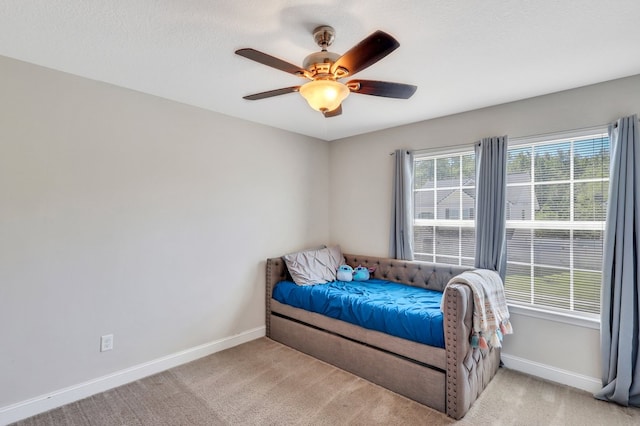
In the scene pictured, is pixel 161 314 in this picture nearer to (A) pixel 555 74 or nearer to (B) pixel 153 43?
(B) pixel 153 43

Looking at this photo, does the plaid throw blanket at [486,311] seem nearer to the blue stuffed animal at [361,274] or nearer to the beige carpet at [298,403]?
the beige carpet at [298,403]

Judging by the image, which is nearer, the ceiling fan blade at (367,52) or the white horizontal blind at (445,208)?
the ceiling fan blade at (367,52)

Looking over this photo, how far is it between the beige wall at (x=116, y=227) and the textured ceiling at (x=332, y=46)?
1.15 feet

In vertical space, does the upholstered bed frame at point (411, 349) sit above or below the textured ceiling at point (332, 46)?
below

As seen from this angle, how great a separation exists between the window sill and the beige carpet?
0.52 metres

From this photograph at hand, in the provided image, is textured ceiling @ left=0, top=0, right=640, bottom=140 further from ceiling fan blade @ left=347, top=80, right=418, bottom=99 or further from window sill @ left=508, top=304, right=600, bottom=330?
window sill @ left=508, top=304, right=600, bottom=330

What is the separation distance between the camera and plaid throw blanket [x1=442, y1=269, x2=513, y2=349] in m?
2.25

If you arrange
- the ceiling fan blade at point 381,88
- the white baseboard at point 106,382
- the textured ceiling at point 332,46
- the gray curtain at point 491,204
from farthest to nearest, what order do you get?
the gray curtain at point 491,204 < the white baseboard at point 106,382 < the ceiling fan blade at point 381,88 < the textured ceiling at point 332,46

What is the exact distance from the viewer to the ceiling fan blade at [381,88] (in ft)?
5.79

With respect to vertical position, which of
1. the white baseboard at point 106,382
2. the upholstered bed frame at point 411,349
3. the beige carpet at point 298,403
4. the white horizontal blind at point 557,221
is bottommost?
the beige carpet at point 298,403

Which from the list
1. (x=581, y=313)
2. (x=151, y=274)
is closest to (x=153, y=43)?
(x=151, y=274)

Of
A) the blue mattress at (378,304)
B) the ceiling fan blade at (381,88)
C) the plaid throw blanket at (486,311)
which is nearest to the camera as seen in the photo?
the ceiling fan blade at (381,88)

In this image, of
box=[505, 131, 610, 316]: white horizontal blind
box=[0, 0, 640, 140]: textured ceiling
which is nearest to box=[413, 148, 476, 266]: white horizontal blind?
box=[505, 131, 610, 316]: white horizontal blind

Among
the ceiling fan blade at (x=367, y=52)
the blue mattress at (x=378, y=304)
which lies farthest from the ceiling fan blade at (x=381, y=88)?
the blue mattress at (x=378, y=304)
